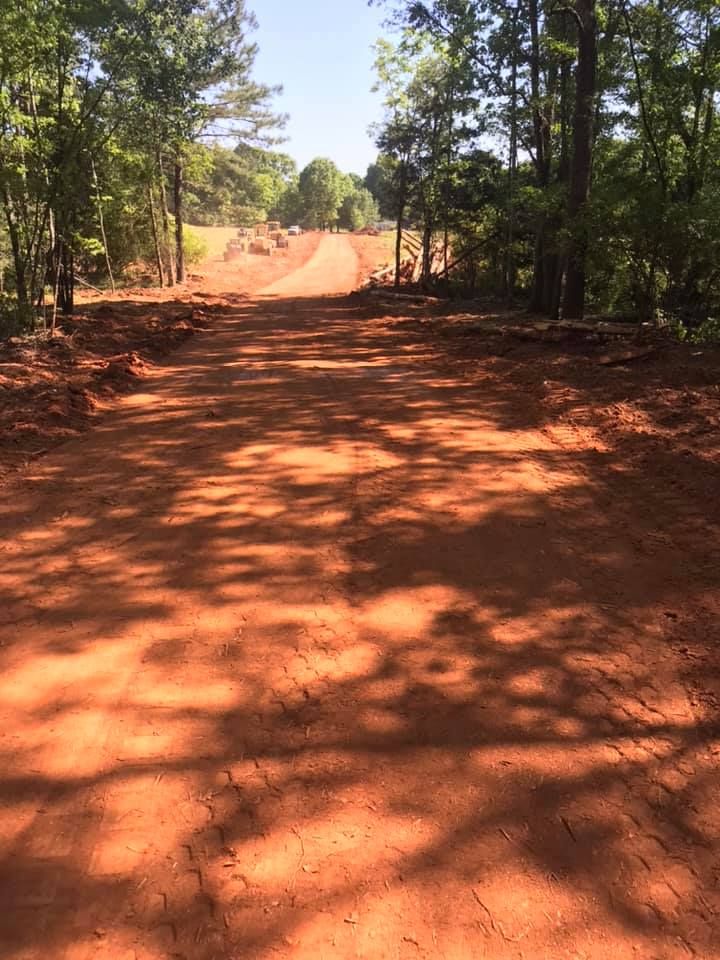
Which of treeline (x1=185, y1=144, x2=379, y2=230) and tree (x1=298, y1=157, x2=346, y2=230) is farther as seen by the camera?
tree (x1=298, y1=157, x2=346, y2=230)


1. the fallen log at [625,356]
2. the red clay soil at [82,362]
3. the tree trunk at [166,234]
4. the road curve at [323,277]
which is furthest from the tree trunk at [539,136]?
the tree trunk at [166,234]

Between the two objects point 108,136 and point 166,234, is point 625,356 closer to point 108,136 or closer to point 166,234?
point 108,136

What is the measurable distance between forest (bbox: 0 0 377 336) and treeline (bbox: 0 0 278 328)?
4cm

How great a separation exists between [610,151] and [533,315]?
3.45 meters

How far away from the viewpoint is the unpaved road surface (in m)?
2.09

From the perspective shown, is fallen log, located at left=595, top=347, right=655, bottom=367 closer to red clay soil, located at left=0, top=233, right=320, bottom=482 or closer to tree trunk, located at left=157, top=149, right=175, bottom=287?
red clay soil, located at left=0, top=233, right=320, bottom=482

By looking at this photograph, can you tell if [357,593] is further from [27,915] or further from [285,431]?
[285,431]

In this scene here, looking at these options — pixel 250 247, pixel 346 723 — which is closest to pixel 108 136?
pixel 346 723

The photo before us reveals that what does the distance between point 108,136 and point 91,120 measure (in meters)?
0.43

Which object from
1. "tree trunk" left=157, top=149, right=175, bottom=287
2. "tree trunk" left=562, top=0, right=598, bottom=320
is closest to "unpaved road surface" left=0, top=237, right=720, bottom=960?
"tree trunk" left=562, top=0, right=598, bottom=320

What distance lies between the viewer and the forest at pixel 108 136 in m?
11.2

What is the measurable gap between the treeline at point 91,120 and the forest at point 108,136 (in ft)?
0.12

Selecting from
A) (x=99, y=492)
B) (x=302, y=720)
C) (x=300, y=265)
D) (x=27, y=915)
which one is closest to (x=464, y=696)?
(x=302, y=720)

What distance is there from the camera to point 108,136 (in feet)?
43.7
